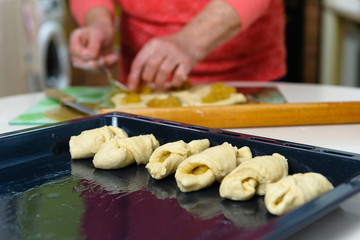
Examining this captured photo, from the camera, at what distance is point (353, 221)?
61 cm

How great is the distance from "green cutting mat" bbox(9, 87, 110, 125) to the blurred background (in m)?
1.10

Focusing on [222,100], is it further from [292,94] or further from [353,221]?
[353,221]

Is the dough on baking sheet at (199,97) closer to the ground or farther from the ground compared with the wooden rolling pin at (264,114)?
farther from the ground

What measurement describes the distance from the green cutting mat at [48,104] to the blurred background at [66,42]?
43.2 inches

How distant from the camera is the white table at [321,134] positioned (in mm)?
590

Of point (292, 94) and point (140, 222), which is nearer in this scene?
point (140, 222)

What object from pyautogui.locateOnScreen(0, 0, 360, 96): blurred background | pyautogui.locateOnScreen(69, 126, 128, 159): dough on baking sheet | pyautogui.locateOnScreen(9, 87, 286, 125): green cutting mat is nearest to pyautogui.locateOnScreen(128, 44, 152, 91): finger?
pyautogui.locateOnScreen(9, 87, 286, 125): green cutting mat

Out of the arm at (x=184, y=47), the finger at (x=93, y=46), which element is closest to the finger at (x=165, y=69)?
the arm at (x=184, y=47)

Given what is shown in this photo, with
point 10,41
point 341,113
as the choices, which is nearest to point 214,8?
point 341,113

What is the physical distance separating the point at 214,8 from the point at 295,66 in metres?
2.46

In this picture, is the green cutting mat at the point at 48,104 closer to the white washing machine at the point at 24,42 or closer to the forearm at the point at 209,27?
the forearm at the point at 209,27

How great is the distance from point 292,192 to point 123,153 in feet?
1.04

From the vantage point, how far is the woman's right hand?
5.22ft

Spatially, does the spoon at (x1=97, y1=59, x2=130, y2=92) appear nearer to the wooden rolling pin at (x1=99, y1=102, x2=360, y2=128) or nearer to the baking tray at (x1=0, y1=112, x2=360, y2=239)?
the wooden rolling pin at (x1=99, y1=102, x2=360, y2=128)
